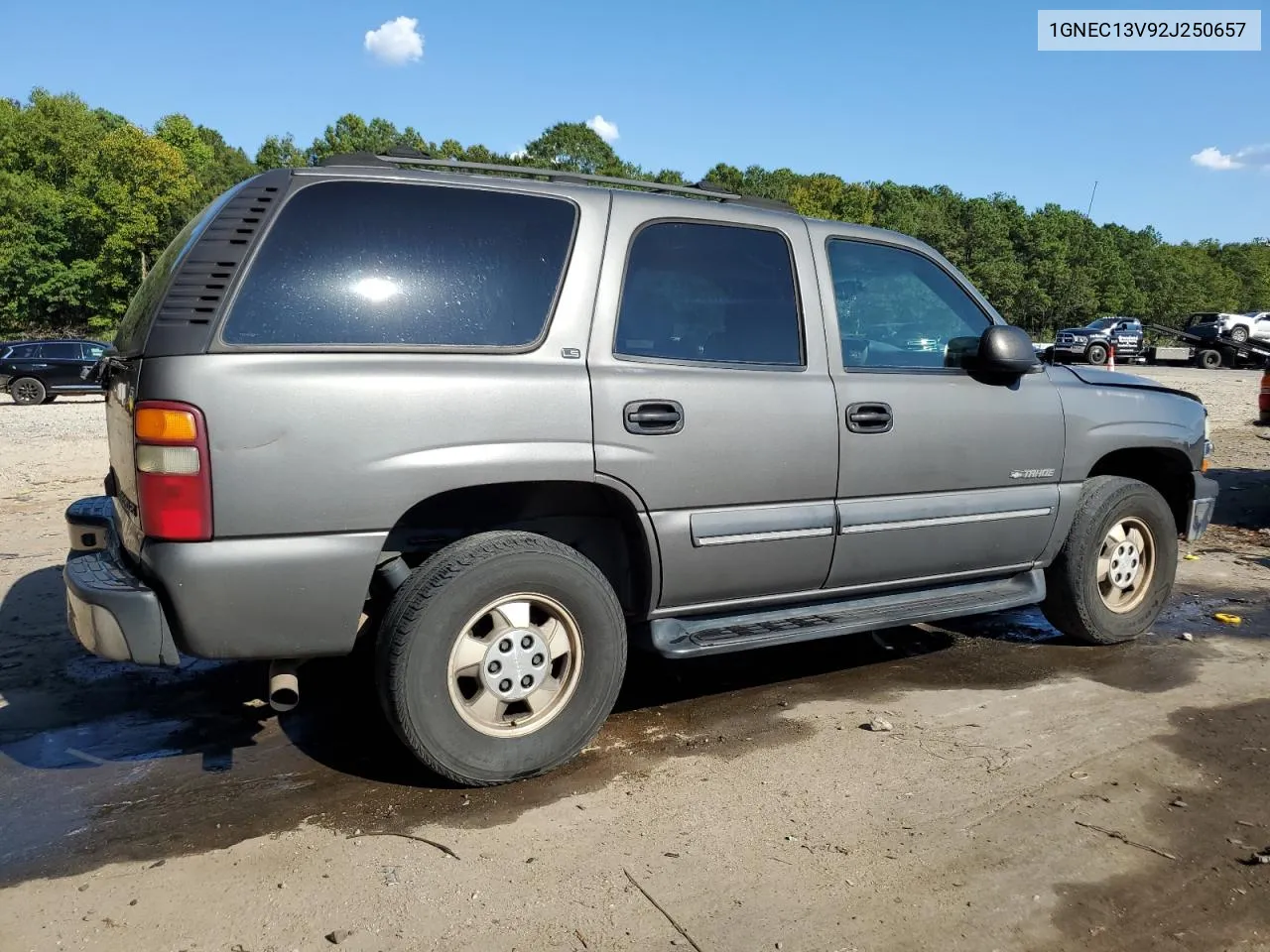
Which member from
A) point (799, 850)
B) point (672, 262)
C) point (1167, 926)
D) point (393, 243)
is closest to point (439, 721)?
point (799, 850)

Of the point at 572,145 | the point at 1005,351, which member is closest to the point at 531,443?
the point at 1005,351

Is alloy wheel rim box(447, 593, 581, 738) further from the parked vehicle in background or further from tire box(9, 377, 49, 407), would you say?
the parked vehicle in background

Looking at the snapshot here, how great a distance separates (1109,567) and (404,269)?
12.4 feet

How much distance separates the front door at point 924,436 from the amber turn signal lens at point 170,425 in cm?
236

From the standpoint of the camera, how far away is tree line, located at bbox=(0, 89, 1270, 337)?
5019cm

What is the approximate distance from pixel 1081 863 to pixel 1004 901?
1.17 feet

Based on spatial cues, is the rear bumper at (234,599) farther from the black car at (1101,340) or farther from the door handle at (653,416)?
the black car at (1101,340)

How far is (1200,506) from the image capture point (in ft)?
17.5

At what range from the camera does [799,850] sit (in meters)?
3.07

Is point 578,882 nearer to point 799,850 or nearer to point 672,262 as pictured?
point 799,850

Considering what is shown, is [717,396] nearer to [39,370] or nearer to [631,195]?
[631,195]

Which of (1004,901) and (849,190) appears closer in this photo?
(1004,901)

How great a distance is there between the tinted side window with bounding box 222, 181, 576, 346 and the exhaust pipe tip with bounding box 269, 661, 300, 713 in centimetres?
105

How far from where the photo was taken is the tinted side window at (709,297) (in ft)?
12.4
